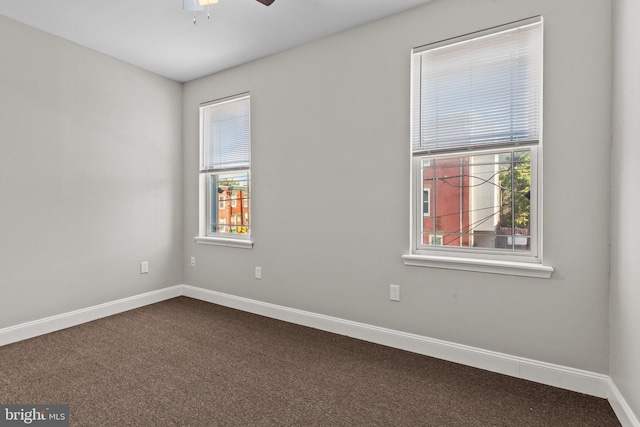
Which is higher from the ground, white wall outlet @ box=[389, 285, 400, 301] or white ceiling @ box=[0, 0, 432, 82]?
white ceiling @ box=[0, 0, 432, 82]

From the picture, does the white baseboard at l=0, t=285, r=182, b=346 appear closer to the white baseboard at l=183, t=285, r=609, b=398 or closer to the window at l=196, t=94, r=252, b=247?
the window at l=196, t=94, r=252, b=247

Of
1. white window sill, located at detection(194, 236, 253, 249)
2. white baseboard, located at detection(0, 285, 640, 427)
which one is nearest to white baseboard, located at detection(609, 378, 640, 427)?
white baseboard, located at detection(0, 285, 640, 427)

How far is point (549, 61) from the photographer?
6.86ft

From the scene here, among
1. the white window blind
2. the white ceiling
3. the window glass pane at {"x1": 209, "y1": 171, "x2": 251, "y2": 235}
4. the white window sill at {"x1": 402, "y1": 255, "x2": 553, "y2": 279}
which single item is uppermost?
the white ceiling

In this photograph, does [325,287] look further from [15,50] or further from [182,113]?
[15,50]

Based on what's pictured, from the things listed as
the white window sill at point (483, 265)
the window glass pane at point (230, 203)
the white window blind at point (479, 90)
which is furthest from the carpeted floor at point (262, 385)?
the white window blind at point (479, 90)

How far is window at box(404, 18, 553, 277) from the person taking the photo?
221cm

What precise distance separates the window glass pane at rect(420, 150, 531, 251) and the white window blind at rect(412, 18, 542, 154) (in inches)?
5.5

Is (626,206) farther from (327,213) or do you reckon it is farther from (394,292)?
(327,213)

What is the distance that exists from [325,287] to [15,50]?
3234 millimetres

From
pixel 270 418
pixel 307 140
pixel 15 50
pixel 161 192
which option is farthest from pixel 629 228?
pixel 15 50

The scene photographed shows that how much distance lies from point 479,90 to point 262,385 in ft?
8.07

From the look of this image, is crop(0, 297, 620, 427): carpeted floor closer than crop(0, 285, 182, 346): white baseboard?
Yes

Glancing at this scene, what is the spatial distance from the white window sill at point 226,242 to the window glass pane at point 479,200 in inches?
72.2
